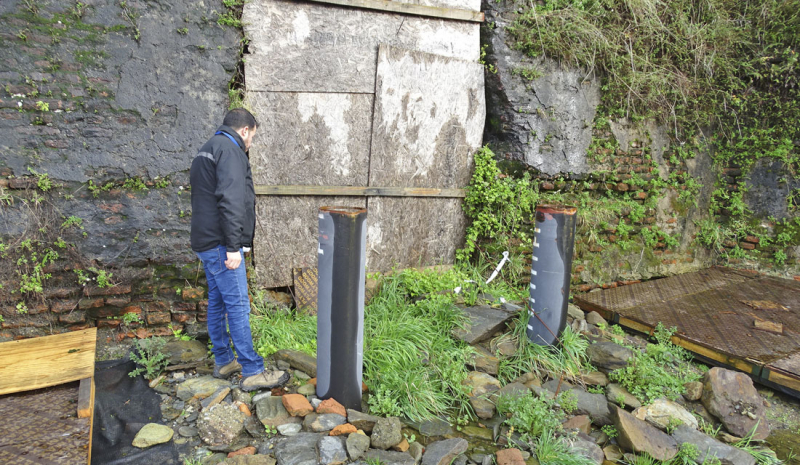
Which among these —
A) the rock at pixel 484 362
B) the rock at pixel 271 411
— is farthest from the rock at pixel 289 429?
the rock at pixel 484 362

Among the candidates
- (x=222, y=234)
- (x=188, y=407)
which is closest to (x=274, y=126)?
(x=222, y=234)

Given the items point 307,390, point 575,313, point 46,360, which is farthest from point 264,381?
point 575,313

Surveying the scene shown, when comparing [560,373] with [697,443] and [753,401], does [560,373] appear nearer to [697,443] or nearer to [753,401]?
[697,443]

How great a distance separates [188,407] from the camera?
2.80m

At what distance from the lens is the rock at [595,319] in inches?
164

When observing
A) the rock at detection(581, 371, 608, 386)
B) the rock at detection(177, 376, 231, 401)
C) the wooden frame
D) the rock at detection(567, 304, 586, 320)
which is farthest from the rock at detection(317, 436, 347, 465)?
the rock at detection(567, 304, 586, 320)

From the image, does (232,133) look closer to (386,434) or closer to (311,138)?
(311,138)

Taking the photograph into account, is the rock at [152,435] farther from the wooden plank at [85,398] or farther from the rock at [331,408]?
the rock at [331,408]

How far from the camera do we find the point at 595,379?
329cm

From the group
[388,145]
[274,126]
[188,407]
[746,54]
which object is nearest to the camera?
[188,407]

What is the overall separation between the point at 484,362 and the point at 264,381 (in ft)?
5.11

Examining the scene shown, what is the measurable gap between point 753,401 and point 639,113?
10.7 ft

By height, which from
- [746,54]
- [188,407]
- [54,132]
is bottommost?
[188,407]

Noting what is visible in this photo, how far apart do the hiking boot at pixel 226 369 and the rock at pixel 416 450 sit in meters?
1.35
